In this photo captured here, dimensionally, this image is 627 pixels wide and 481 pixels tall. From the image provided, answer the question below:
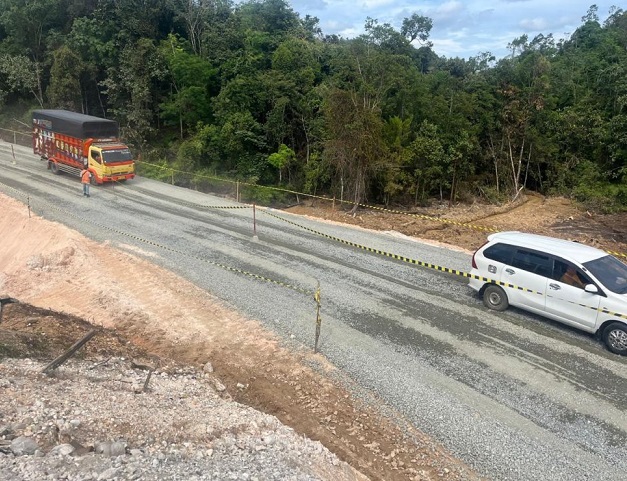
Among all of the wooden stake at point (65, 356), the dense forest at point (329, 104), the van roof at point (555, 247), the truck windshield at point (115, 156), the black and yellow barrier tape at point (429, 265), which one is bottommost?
the wooden stake at point (65, 356)

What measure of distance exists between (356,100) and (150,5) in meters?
24.7

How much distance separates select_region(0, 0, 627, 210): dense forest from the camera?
2825 centimetres

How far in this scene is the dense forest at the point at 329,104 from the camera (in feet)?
92.7

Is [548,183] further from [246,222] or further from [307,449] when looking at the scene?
[307,449]

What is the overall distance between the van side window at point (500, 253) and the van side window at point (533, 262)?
143mm

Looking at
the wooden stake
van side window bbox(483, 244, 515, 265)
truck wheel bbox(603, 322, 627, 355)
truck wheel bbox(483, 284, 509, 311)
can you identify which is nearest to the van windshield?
truck wheel bbox(603, 322, 627, 355)

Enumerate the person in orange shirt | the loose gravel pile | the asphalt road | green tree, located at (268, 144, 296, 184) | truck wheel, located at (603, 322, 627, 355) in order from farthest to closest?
green tree, located at (268, 144, 296, 184)
the person in orange shirt
truck wheel, located at (603, 322, 627, 355)
the asphalt road
the loose gravel pile

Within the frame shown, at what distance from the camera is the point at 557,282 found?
10094 mm

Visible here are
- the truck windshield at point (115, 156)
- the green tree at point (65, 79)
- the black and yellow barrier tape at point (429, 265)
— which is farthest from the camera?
the green tree at point (65, 79)

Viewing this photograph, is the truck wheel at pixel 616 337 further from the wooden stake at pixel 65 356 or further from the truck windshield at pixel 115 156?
the truck windshield at pixel 115 156

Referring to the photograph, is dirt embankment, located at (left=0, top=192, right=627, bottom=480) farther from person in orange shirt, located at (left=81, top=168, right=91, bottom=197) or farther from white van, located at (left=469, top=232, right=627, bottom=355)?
white van, located at (left=469, top=232, right=627, bottom=355)

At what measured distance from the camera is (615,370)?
351 inches

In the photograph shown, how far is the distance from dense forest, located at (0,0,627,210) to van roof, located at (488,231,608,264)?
1281 centimetres

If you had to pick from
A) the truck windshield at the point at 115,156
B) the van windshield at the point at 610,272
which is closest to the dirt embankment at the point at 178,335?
the van windshield at the point at 610,272
